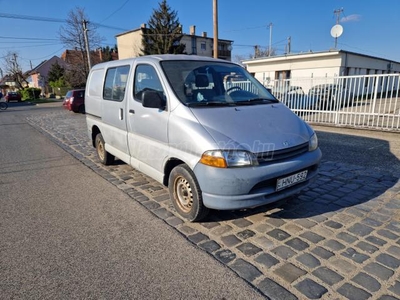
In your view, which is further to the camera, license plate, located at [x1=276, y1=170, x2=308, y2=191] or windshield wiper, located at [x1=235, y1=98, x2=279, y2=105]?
windshield wiper, located at [x1=235, y1=98, x2=279, y2=105]

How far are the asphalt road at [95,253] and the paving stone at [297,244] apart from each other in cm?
77

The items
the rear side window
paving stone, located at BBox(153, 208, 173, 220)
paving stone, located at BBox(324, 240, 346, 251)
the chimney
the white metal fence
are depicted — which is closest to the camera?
paving stone, located at BBox(324, 240, 346, 251)

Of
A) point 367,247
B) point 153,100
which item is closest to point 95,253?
point 153,100

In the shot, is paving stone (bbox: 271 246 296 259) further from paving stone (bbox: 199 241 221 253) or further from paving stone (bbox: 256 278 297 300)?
paving stone (bbox: 199 241 221 253)

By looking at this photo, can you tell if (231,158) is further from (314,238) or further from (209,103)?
(314,238)

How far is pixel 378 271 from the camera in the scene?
229 centimetres

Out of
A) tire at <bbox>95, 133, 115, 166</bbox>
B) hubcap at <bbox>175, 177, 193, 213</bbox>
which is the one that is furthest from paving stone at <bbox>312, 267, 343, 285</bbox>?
tire at <bbox>95, 133, 115, 166</bbox>

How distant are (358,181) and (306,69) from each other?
2028 cm

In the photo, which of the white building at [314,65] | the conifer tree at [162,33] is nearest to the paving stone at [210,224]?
the white building at [314,65]

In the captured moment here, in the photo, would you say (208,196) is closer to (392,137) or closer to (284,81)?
(392,137)

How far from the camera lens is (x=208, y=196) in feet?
9.12

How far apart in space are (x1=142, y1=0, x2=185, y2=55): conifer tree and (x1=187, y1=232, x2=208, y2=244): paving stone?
35819mm

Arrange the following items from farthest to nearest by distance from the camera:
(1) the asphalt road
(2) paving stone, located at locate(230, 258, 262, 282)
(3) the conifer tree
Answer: (3) the conifer tree
(2) paving stone, located at locate(230, 258, 262, 282)
(1) the asphalt road

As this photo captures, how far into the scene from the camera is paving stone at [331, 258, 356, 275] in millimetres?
2307
